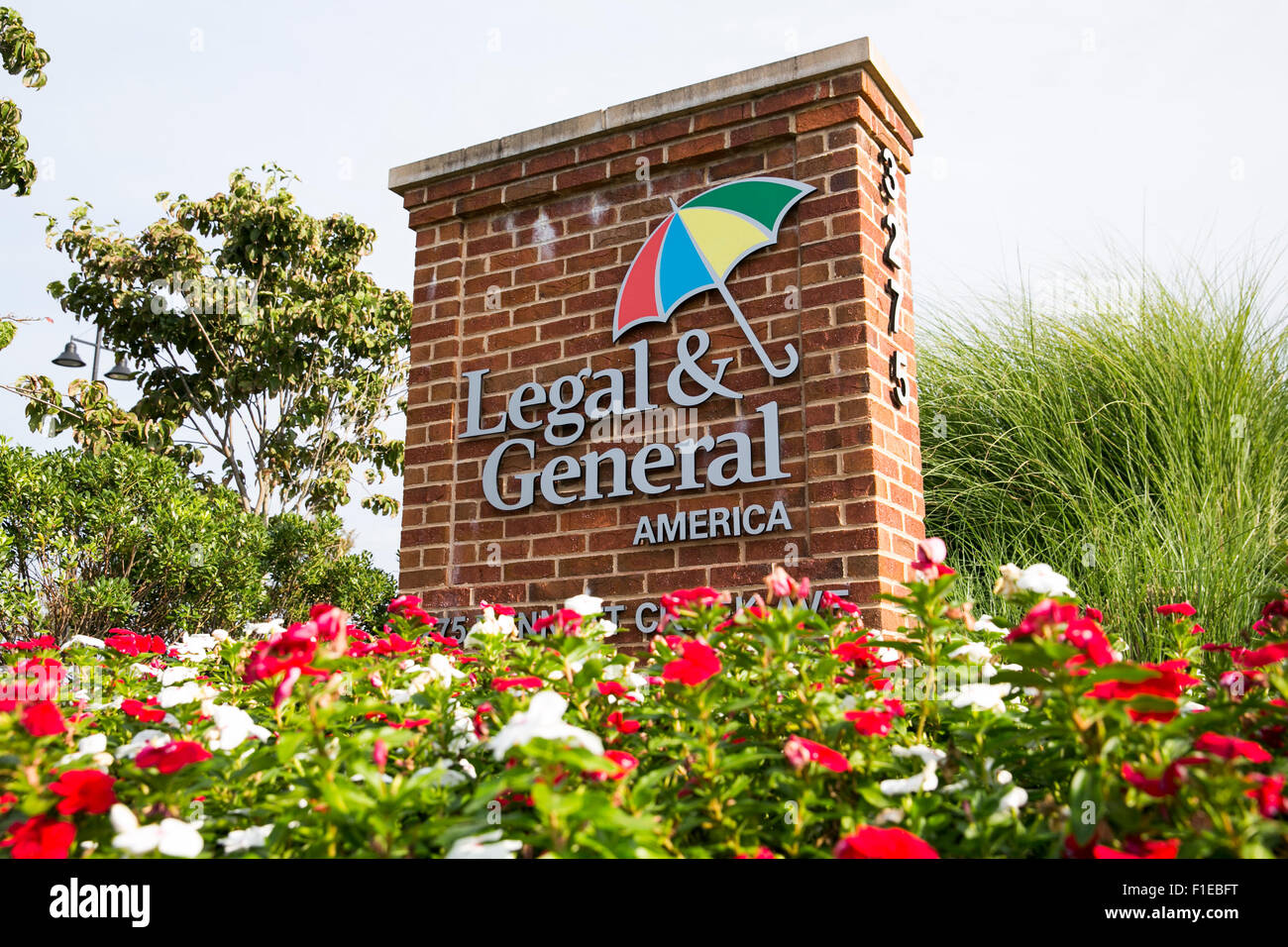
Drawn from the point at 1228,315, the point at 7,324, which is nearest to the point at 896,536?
the point at 1228,315

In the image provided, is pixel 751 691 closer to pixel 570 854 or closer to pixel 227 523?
pixel 570 854

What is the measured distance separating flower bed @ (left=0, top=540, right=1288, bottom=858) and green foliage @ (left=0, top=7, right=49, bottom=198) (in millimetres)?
8096

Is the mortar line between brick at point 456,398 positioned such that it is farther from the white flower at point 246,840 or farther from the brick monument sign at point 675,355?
the white flower at point 246,840

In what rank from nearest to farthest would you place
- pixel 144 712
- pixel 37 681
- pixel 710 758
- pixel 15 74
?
pixel 710 758, pixel 144 712, pixel 37 681, pixel 15 74

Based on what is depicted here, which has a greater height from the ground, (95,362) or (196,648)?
(95,362)

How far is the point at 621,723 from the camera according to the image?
1.88 metres

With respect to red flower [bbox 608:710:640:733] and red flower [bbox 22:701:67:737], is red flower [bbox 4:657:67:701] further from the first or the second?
red flower [bbox 608:710:640:733]

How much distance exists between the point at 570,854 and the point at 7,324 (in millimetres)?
9081

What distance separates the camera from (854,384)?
3.77 m

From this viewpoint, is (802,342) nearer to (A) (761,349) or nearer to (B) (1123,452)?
(A) (761,349)

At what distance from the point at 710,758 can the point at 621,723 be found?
10.3 inches

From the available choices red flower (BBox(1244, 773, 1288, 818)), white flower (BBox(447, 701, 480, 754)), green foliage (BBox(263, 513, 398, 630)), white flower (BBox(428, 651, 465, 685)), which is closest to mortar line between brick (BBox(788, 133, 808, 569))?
white flower (BBox(428, 651, 465, 685))

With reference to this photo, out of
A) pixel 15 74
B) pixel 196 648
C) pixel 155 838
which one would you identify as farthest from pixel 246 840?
pixel 15 74
